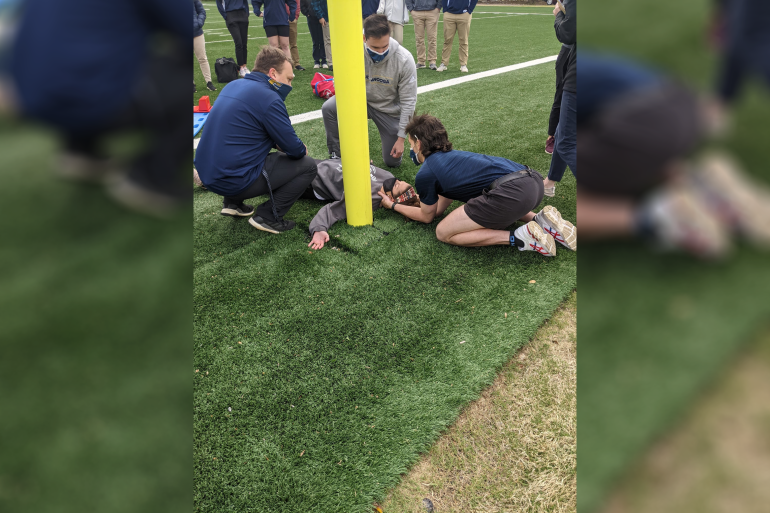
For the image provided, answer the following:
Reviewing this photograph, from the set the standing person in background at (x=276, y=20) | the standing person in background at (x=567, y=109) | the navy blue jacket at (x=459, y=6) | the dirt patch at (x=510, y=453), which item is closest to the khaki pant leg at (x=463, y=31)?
the navy blue jacket at (x=459, y=6)

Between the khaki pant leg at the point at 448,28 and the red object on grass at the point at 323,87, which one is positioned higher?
the khaki pant leg at the point at 448,28

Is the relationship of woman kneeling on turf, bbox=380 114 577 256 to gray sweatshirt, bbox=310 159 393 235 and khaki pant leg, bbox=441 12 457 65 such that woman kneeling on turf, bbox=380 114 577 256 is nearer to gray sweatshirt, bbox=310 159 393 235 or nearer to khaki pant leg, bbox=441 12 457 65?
gray sweatshirt, bbox=310 159 393 235

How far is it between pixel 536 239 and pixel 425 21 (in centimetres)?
788

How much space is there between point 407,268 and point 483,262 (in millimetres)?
632

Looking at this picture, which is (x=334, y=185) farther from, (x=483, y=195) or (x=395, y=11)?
(x=395, y=11)

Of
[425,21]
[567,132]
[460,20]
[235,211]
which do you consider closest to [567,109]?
[567,132]

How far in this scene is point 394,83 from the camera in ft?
16.8
